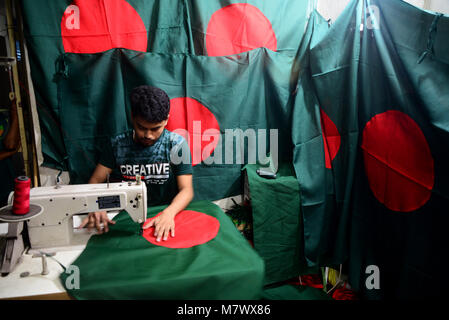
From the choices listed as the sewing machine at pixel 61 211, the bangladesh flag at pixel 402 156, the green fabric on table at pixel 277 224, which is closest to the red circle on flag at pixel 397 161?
the bangladesh flag at pixel 402 156

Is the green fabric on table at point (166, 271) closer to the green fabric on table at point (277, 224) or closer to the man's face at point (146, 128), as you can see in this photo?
the man's face at point (146, 128)

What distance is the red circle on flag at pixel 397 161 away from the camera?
1.34 meters

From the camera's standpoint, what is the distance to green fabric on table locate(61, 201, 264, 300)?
76cm

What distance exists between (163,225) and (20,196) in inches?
19.8

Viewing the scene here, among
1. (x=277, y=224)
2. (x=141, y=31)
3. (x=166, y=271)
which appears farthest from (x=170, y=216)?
(x=141, y=31)

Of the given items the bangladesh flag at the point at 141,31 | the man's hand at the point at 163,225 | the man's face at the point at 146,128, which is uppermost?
the bangladesh flag at the point at 141,31

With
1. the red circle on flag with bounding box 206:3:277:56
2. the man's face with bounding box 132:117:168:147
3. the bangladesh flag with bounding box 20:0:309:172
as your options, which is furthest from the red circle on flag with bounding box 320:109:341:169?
the man's face with bounding box 132:117:168:147

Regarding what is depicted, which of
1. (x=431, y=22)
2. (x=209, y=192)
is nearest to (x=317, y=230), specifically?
(x=209, y=192)

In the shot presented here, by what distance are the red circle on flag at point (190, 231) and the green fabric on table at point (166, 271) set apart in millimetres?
35

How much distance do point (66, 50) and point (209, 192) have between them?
1.35m

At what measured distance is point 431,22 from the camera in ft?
4.05

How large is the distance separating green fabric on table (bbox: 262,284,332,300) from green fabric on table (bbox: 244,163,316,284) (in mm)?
77

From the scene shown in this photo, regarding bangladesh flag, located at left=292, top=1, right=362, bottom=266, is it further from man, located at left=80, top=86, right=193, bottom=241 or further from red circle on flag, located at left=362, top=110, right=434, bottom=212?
man, located at left=80, top=86, right=193, bottom=241

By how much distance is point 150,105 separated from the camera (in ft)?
4.13
